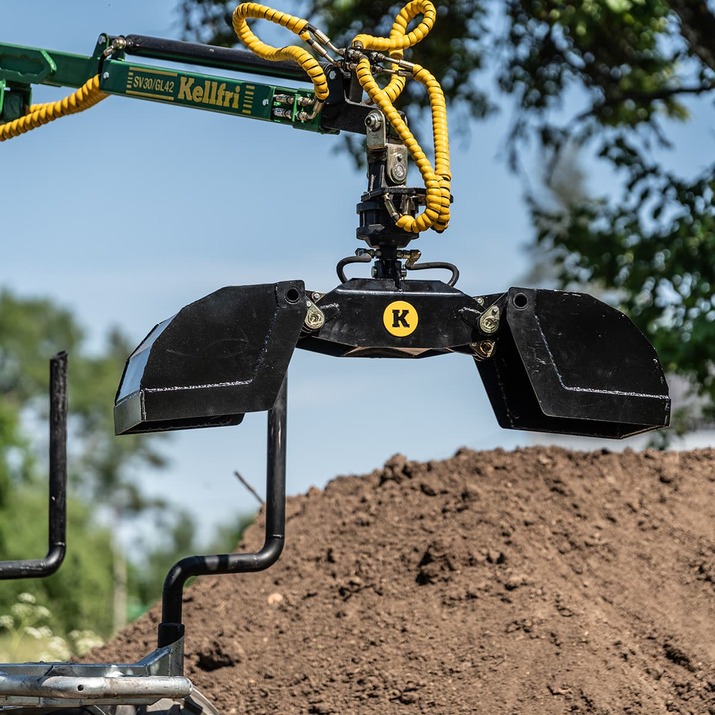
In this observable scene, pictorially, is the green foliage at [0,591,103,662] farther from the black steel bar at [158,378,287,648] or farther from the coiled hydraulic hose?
the coiled hydraulic hose

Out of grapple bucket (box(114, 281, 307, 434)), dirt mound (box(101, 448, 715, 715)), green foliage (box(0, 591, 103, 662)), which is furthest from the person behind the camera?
green foliage (box(0, 591, 103, 662))

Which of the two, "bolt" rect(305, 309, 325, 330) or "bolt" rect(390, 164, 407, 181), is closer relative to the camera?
"bolt" rect(305, 309, 325, 330)

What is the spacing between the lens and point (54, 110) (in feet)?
14.9

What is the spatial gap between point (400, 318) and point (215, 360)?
50 cm

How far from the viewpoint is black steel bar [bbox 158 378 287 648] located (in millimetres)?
3875

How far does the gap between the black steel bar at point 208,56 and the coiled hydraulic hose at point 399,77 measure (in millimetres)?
692

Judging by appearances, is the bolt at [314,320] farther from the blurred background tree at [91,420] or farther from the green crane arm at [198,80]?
the blurred background tree at [91,420]

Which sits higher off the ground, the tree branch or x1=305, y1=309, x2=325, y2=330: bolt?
the tree branch

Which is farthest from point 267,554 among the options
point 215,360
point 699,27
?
point 699,27

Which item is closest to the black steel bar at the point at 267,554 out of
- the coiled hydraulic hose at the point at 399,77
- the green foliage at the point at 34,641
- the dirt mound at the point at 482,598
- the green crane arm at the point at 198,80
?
the dirt mound at the point at 482,598

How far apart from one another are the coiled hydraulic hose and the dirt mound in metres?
1.73

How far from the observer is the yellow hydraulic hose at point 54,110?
453cm

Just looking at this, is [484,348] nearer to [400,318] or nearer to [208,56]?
[400,318]

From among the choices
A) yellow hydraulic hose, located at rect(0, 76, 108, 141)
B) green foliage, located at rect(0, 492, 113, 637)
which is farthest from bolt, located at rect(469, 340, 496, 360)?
green foliage, located at rect(0, 492, 113, 637)
